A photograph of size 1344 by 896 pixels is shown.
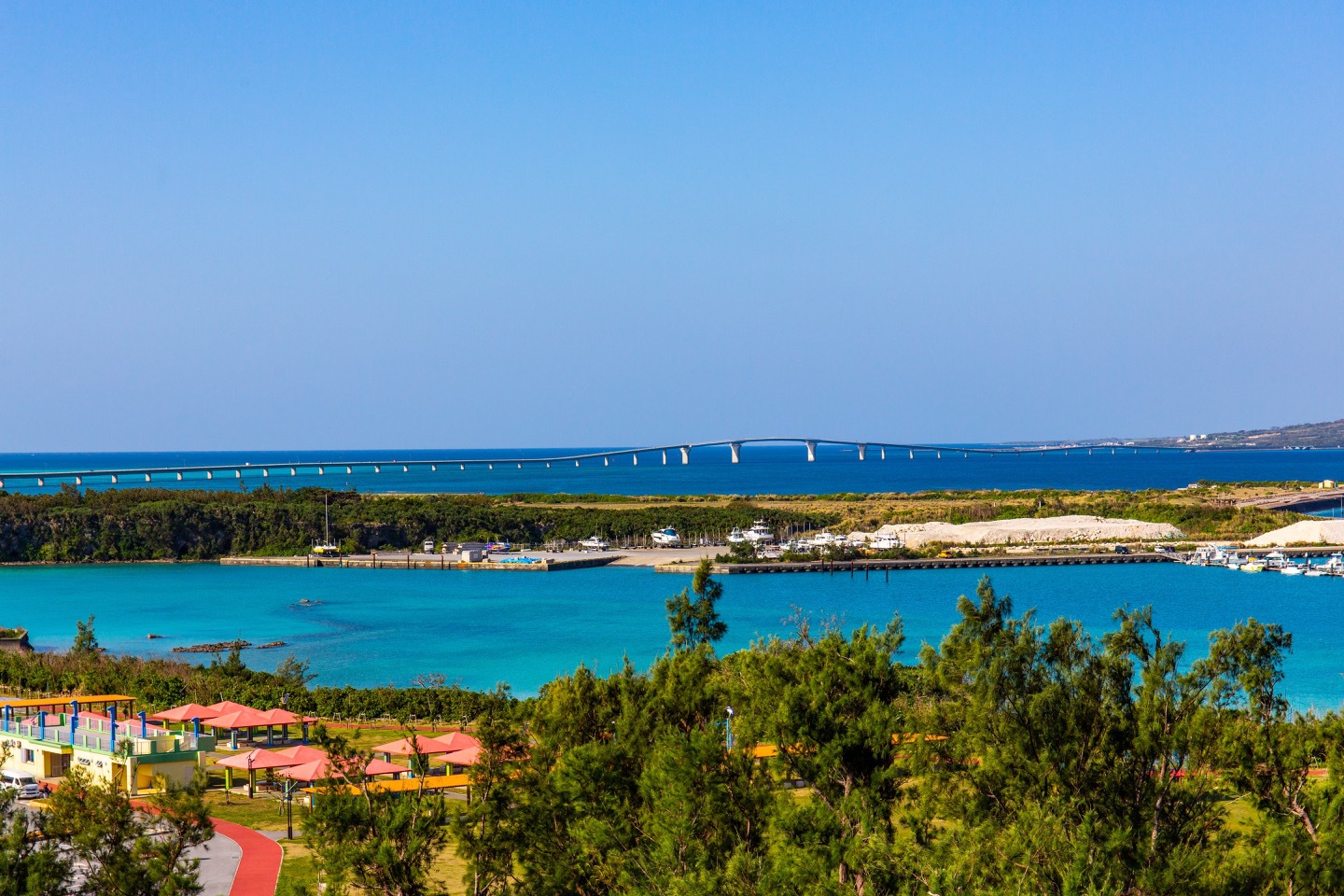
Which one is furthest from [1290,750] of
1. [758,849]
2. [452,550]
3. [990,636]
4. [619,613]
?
[452,550]

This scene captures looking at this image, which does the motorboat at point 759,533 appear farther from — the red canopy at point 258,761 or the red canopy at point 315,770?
the red canopy at point 315,770

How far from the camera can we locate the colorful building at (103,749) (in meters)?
21.8

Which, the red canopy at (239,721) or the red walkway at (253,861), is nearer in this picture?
the red walkway at (253,861)

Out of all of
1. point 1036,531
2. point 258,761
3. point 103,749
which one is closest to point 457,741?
point 258,761

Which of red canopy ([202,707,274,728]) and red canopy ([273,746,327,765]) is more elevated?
red canopy ([202,707,274,728])

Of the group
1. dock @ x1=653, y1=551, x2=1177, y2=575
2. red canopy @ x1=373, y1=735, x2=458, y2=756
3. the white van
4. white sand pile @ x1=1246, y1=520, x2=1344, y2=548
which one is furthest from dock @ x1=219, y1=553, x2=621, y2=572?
the white van

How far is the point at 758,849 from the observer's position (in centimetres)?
1351

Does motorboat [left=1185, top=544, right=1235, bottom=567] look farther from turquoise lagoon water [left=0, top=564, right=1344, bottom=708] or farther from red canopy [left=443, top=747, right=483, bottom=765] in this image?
red canopy [left=443, top=747, right=483, bottom=765]

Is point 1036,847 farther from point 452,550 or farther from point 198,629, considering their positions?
point 452,550

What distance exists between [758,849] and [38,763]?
1489 cm

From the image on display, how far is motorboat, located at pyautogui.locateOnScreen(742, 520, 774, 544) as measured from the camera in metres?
72.2

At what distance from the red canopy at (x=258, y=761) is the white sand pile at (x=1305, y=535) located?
2254 inches

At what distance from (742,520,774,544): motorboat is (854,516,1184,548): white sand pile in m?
5.96

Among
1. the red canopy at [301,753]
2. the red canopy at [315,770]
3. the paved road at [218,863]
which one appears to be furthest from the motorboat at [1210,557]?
the paved road at [218,863]
